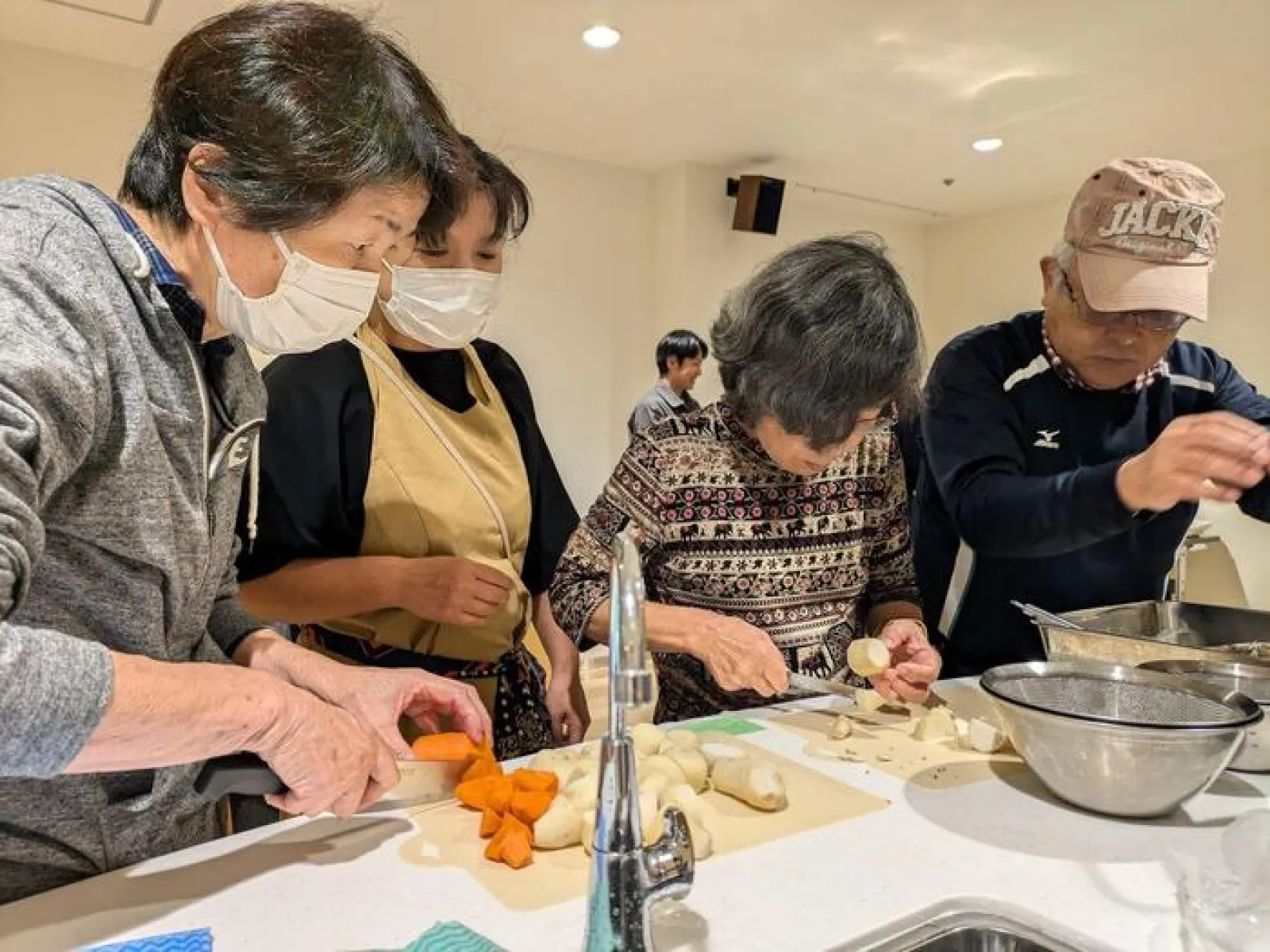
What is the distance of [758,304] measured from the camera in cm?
125

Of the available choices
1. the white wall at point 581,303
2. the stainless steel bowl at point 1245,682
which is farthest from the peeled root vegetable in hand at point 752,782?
the white wall at point 581,303

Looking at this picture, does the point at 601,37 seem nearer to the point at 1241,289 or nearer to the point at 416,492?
the point at 416,492

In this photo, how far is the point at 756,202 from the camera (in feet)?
15.0

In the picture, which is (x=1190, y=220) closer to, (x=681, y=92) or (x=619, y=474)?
(x=619, y=474)

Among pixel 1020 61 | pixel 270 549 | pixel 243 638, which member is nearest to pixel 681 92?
pixel 1020 61

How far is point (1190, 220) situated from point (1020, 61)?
228cm

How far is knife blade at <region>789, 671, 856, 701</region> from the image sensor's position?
1.20 metres

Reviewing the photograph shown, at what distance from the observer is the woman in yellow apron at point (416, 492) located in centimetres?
123

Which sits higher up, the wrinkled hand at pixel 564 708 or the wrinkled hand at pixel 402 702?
the wrinkled hand at pixel 402 702

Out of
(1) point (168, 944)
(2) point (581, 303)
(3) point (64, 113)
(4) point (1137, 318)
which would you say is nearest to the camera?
(1) point (168, 944)

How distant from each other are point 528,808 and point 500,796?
0.03 meters

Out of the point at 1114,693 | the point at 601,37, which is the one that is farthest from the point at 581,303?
the point at 1114,693

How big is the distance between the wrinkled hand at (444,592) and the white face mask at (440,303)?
339mm

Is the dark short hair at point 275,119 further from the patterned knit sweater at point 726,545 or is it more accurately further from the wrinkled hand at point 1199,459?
the wrinkled hand at point 1199,459
